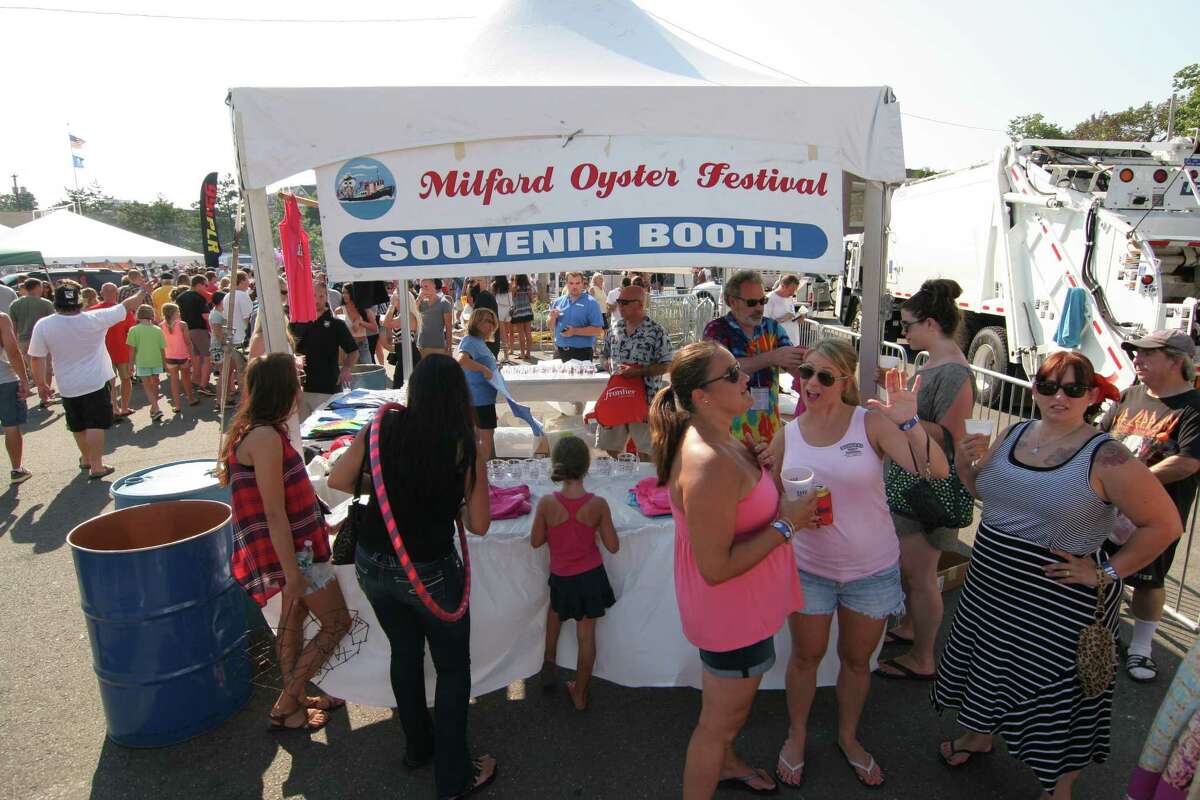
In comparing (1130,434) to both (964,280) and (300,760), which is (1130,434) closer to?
(300,760)

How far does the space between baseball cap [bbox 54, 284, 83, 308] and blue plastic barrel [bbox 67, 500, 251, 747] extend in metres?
4.58

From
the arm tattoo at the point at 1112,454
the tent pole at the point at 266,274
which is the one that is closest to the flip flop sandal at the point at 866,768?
the arm tattoo at the point at 1112,454

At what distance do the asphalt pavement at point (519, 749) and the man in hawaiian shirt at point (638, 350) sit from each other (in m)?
1.66

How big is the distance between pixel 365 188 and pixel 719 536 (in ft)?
7.55

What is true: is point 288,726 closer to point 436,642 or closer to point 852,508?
point 436,642

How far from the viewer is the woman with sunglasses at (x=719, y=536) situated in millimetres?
1978

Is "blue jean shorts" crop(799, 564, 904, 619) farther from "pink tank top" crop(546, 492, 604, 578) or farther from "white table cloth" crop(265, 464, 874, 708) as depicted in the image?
"pink tank top" crop(546, 492, 604, 578)

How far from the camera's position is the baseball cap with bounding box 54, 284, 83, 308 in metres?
6.59

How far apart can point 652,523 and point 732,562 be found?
1243 millimetres

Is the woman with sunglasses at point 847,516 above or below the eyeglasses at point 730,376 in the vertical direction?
below

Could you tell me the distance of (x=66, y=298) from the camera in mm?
6629

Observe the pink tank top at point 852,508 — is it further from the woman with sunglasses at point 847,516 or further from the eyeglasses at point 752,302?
the eyeglasses at point 752,302

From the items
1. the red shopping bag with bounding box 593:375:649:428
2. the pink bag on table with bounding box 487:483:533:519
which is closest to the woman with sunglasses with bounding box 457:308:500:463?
the red shopping bag with bounding box 593:375:649:428

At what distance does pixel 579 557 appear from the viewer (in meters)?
3.04
